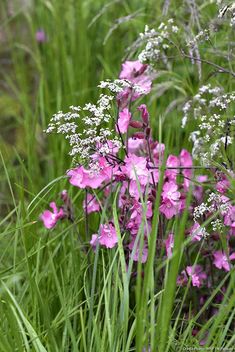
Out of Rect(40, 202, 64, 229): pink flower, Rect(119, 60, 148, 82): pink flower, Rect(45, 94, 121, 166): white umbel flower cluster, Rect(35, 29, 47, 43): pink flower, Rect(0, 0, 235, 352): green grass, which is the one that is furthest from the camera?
Rect(35, 29, 47, 43): pink flower

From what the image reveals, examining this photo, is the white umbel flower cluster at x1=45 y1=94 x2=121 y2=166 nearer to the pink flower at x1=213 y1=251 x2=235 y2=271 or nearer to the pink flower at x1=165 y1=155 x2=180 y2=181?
the pink flower at x1=165 y1=155 x2=180 y2=181

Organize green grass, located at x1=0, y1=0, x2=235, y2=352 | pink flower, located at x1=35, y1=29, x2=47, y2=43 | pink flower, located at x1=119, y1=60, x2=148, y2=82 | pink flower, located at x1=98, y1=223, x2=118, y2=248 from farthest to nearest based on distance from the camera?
pink flower, located at x1=35, y1=29, x2=47, y2=43 < pink flower, located at x1=119, y1=60, x2=148, y2=82 < pink flower, located at x1=98, y1=223, x2=118, y2=248 < green grass, located at x1=0, y1=0, x2=235, y2=352

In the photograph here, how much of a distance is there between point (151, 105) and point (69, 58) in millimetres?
810

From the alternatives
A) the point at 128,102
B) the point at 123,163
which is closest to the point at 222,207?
the point at 123,163

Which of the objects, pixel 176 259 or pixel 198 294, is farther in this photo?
pixel 198 294

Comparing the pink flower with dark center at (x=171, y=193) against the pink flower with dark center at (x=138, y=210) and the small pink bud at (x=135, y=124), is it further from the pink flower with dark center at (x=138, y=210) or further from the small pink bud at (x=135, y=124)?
the small pink bud at (x=135, y=124)

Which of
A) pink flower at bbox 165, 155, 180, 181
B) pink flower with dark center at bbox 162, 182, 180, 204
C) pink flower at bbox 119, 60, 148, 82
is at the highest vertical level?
pink flower at bbox 119, 60, 148, 82

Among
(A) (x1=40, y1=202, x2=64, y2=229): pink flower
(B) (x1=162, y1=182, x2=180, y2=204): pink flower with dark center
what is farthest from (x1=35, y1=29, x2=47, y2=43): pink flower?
(B) (x1=162, y1=182, x2=180, y2=204): pink flower with dark center

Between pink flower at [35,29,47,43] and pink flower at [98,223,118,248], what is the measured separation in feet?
5.53

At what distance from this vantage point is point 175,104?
7.39 ft

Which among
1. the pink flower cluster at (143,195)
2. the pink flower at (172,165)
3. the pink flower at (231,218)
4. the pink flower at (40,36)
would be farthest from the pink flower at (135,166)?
the pink flower at (40,36)

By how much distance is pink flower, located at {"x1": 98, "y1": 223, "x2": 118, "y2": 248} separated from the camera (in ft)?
5.68

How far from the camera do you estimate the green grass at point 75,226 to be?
4.99 ft

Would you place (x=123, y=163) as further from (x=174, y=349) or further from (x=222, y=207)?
(x=174, y=349)
